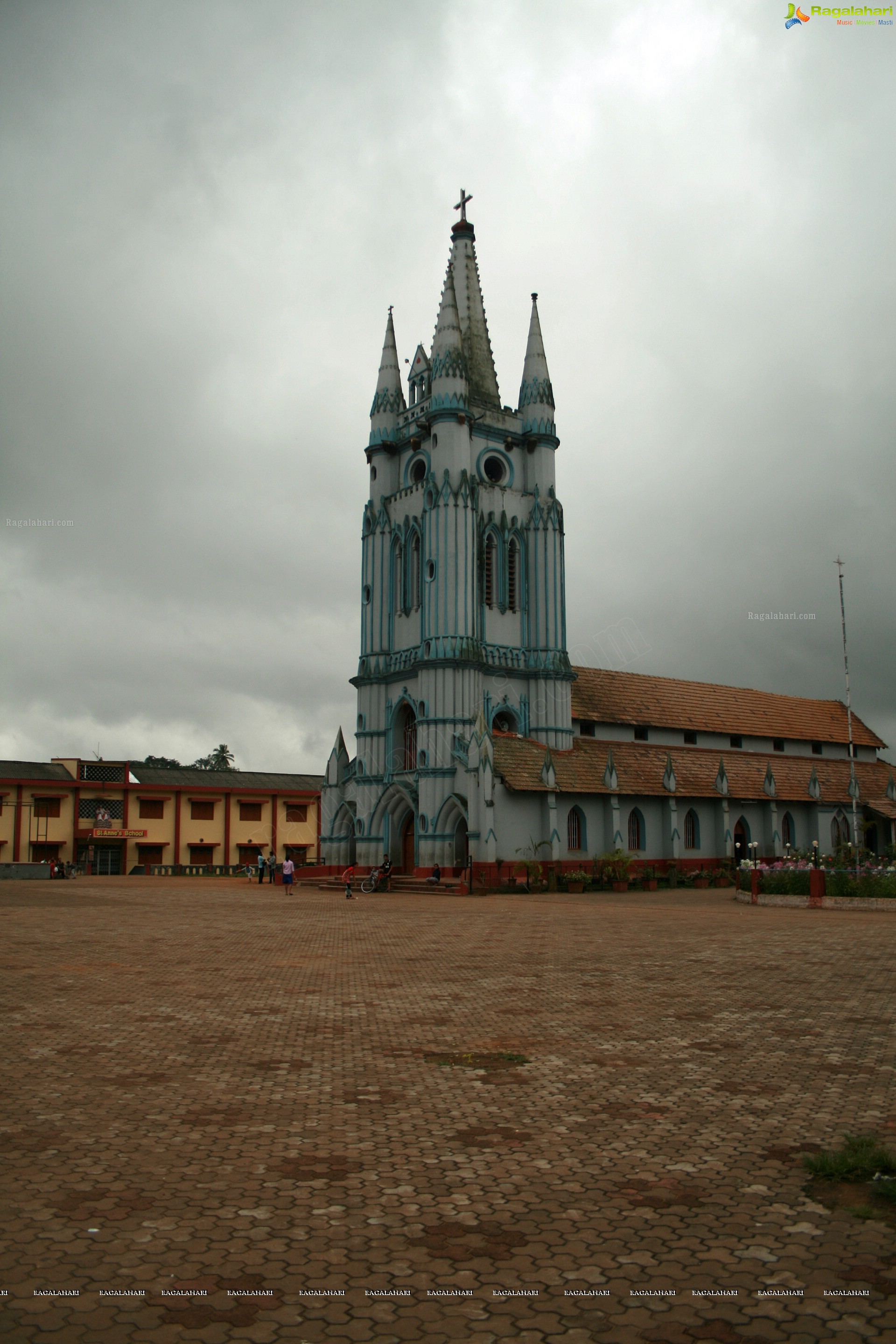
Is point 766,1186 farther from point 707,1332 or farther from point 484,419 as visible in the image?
point 484,419

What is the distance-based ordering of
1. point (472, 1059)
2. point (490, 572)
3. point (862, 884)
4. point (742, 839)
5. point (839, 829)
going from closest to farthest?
point (472, 1059), point (862, 884), point (490, 572), point (742, 839), point (839, 829)

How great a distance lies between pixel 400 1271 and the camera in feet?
15.2

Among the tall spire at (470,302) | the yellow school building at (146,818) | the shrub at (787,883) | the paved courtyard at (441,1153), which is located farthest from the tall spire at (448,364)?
the paved courtyard at (441,1153)

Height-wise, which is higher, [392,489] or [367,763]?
[392,489]

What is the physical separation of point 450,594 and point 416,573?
414 centimetres

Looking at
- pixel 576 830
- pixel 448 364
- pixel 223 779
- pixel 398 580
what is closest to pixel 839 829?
pixel 576 830

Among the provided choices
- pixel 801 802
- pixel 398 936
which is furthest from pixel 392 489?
pixel 398 936

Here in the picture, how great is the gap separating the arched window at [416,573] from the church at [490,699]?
11cm

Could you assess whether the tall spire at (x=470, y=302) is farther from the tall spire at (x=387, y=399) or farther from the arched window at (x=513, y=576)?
the arched window at (x=513, y=576)

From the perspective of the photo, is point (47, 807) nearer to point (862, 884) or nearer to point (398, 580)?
point (398, 580)

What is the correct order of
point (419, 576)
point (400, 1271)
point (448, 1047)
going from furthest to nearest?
1. point (419, 576)
2. point (448, 1047)
3. point (400, 1271)

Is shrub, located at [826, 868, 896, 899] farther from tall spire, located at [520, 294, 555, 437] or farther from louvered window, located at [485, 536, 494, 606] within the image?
tall spire, located at [520, 294, 555, 437]

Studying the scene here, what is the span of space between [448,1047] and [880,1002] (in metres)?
5.44

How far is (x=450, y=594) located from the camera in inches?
1635
